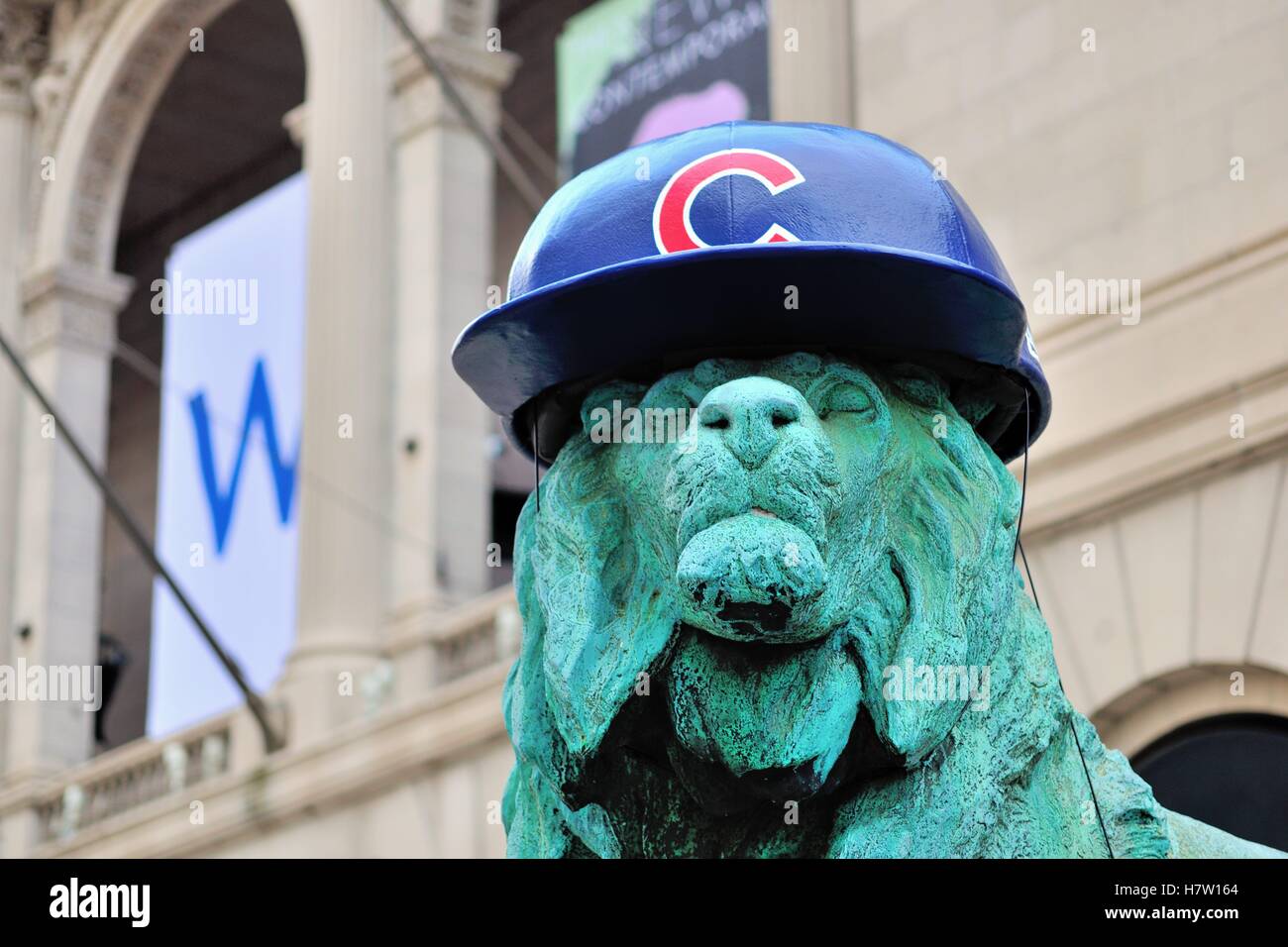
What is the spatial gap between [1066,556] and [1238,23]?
314 centimetres

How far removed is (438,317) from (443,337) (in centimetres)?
19

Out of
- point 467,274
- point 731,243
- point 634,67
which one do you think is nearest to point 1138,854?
point 731,243

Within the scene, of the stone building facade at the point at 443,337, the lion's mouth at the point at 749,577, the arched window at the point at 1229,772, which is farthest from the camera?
the stone building facade at the point at 443,337

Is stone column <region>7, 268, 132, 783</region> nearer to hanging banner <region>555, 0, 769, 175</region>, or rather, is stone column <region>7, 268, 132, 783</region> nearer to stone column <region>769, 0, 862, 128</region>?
hanging banner <region>555, 0, 769, 175</region>

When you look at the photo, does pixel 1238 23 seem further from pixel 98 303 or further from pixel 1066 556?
pixel 98 303

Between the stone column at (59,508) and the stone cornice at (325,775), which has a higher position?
the stone column at (59,508)

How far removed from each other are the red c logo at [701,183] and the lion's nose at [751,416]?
203mm

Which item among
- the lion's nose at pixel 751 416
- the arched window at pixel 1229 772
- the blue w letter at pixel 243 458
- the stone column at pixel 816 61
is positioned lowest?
the lion's nose at pixel 751 416

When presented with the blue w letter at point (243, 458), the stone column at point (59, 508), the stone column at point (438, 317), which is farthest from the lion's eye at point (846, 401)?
the stone column at point (59, 508)

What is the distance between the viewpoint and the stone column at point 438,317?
2253 centimetres

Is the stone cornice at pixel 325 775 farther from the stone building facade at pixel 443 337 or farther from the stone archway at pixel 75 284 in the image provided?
the stone archway at pixel 75 284

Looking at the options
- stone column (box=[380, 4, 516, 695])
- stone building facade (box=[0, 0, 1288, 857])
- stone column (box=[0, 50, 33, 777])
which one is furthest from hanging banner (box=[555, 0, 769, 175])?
stone column (box=[0, 50, 33, 777])
